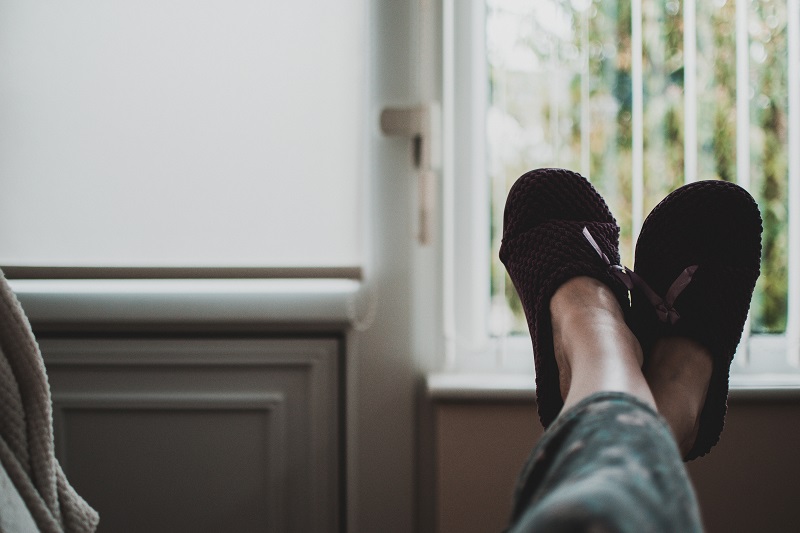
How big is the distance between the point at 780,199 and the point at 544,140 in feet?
1.40

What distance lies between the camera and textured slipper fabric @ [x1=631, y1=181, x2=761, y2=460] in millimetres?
942

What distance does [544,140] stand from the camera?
114cm

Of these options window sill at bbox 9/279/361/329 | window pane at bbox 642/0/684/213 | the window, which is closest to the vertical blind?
window sill at bbox 9/279/361/329

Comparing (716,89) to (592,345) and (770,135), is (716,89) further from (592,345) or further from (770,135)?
(592,345)

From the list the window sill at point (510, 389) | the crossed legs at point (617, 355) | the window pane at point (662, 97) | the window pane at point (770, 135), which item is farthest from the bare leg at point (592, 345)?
the window pane at point (770, 135)

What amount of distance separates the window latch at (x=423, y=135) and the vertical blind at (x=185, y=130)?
6 cm

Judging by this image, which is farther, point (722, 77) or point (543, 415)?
point (722, 77)

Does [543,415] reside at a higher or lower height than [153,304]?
lower

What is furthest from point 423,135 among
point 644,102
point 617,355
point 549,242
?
point 617,355

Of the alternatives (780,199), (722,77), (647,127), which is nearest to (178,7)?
(647,127)

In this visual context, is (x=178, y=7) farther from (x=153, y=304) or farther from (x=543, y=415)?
Answer: (x=543, y=415)

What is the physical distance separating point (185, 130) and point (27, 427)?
648 mm

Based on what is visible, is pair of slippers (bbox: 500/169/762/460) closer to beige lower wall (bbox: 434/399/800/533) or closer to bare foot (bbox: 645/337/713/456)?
bare foot (bbox: 645/337/713/456)

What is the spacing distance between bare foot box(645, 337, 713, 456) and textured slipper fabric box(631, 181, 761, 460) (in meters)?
0.02
